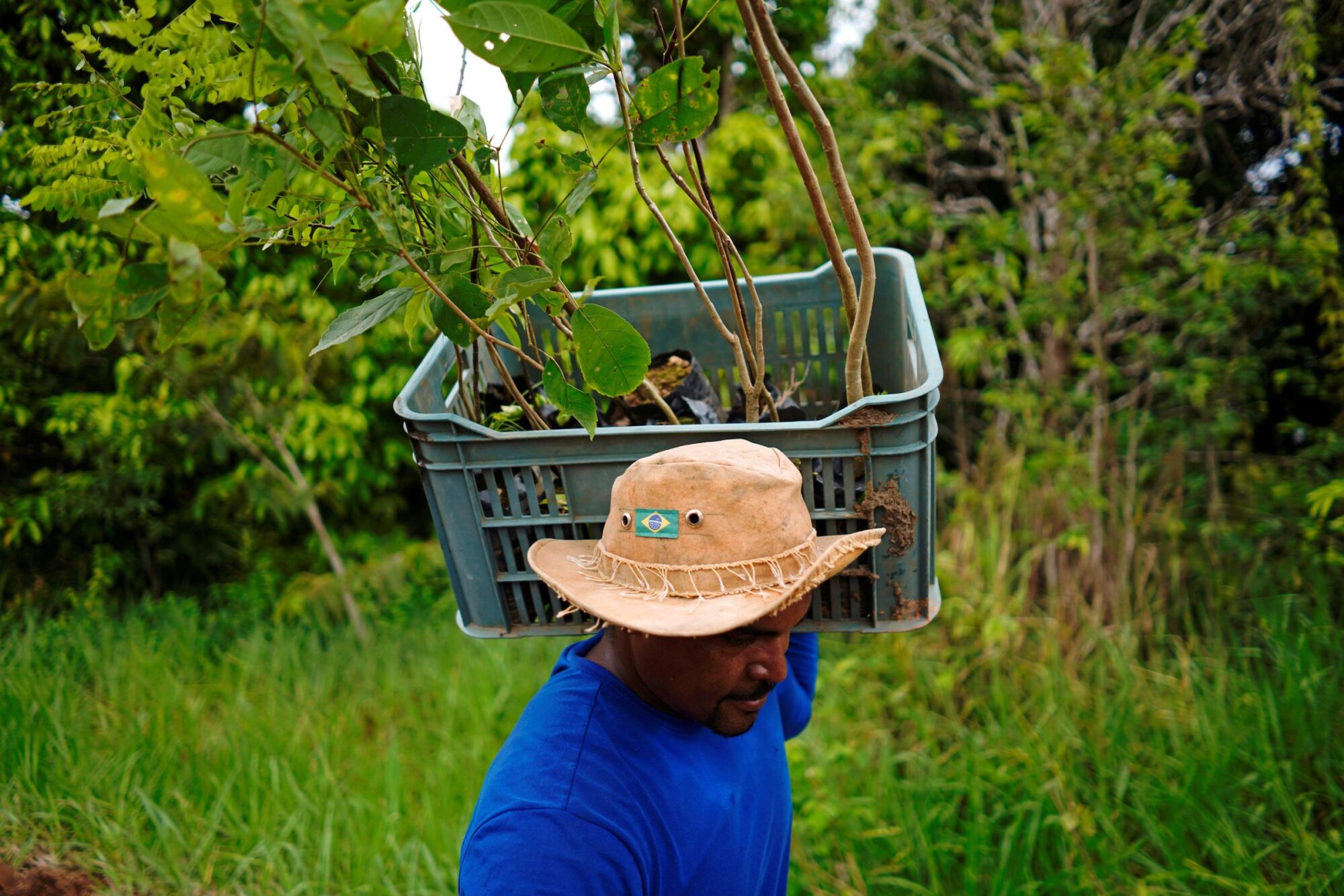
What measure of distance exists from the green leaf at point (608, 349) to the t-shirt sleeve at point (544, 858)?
1.77ft

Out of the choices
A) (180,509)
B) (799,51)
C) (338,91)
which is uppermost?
(799,51)

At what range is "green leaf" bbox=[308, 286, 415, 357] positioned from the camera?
110 cm

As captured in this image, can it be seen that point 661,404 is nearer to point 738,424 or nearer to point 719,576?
point 738,424

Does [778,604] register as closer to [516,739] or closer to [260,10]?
[516,739]

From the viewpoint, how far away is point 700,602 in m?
1.06

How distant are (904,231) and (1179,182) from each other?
1.09m

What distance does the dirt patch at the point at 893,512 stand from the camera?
112cm

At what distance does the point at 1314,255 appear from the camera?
3.23 metres

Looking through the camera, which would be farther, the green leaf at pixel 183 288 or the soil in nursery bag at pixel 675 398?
the soil in nursery bag at pixel 675 398

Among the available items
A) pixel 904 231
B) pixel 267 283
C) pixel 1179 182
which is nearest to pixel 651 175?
pixel 904 231

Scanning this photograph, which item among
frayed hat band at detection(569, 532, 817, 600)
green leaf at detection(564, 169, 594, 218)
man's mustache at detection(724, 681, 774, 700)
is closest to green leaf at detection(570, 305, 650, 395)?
green leaf at detection(564, 169, 594, 218)

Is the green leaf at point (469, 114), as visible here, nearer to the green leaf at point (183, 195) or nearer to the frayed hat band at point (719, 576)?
the green leaf at point (183, 195)

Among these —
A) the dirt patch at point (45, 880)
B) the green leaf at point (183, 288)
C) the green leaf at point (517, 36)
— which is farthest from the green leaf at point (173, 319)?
the dirt patch at point (45, 880)

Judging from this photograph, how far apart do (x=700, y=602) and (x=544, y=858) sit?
1.19ft
